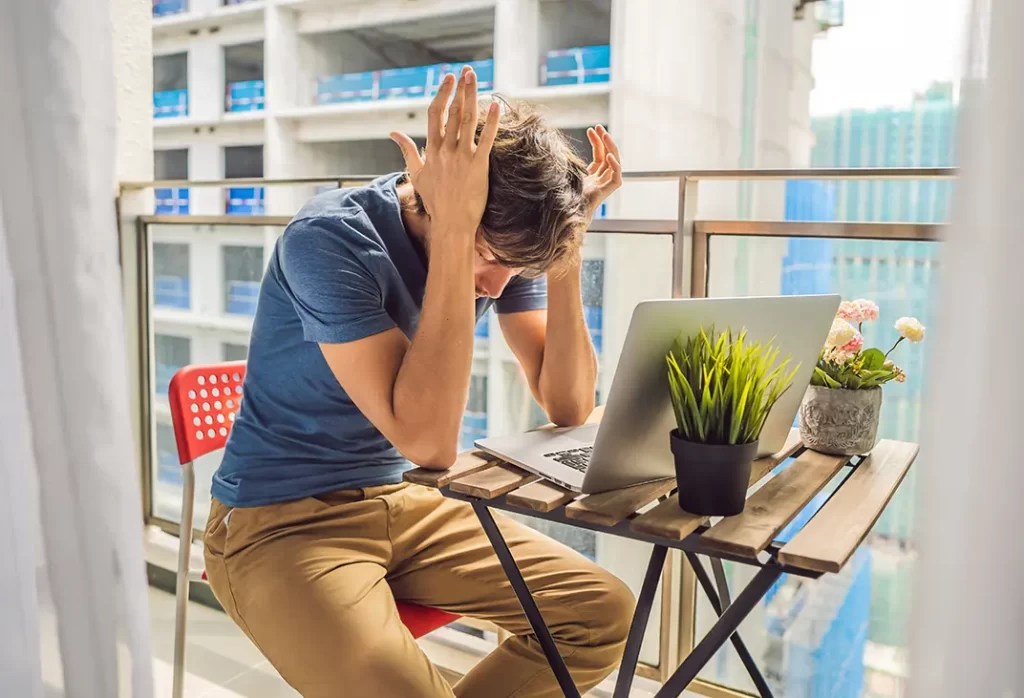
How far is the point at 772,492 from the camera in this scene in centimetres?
102

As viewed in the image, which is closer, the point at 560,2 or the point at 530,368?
the point at 530,368

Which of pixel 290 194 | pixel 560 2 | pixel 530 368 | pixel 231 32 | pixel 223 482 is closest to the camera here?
pixel 223 482

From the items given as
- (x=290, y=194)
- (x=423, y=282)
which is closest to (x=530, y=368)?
(x=423, y=282)

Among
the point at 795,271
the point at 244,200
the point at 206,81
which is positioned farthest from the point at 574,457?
the point at 206,81

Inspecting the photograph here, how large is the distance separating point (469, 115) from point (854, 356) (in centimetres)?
60

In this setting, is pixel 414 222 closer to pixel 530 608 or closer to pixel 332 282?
pixel 332 282

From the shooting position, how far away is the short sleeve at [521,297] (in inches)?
57.0

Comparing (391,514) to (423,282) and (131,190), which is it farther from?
(131,190)

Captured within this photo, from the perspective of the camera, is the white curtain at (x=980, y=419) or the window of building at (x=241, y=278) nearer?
the white curtain at (x=980, y=419)

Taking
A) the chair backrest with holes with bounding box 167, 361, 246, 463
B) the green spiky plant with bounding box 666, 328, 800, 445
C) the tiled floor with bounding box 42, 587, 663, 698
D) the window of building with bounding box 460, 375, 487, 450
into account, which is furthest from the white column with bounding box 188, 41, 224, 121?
the green spiky plant with bounding box 666, 328, 800, 445

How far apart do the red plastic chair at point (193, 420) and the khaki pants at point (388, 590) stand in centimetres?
21

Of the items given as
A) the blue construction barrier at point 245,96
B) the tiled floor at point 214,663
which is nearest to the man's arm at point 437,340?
the tiled floor at point 214,663

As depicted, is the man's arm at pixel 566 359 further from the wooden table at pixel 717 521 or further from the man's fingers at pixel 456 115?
the man's fingers at pixel 456 115

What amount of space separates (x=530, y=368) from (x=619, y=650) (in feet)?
1.47
